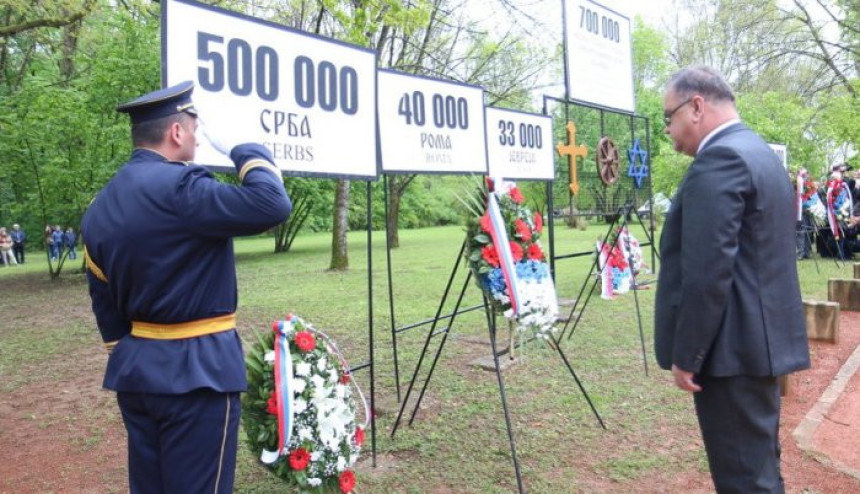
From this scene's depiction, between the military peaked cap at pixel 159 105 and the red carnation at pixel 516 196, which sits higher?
the military peaked cap at pixel 159 105

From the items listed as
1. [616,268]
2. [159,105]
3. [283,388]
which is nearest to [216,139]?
[159,105]

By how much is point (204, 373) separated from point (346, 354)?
15.5 feet

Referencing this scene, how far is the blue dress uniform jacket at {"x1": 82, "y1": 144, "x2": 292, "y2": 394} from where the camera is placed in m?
2.03

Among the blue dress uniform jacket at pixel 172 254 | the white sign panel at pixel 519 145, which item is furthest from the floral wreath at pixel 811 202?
the blue dress uniform jacket at pixel 172 254

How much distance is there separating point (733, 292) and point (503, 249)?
1508mm

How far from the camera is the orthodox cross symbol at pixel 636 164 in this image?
25.6 feet

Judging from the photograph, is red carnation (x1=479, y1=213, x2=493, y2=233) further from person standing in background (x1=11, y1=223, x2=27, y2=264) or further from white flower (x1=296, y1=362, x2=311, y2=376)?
person standing in background (x1=11, y1=223, x2=27, y2=264)

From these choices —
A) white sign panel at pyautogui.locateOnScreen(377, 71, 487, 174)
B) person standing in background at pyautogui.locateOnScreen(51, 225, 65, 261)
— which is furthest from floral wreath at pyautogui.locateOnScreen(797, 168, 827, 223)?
person standing in background at pyautogui.locateOnScreen(51, 225, 65, 261)

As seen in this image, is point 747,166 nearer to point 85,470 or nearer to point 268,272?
point 85,470

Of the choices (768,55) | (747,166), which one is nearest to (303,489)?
(747,166)

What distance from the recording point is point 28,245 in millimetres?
34812

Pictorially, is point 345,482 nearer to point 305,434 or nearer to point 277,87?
point 305,434

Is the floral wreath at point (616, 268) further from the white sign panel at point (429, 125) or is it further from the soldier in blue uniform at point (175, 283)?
the soldier in blue uniform at point (175, 283)

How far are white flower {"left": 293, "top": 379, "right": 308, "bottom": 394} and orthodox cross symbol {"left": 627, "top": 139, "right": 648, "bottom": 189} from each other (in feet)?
19.1
